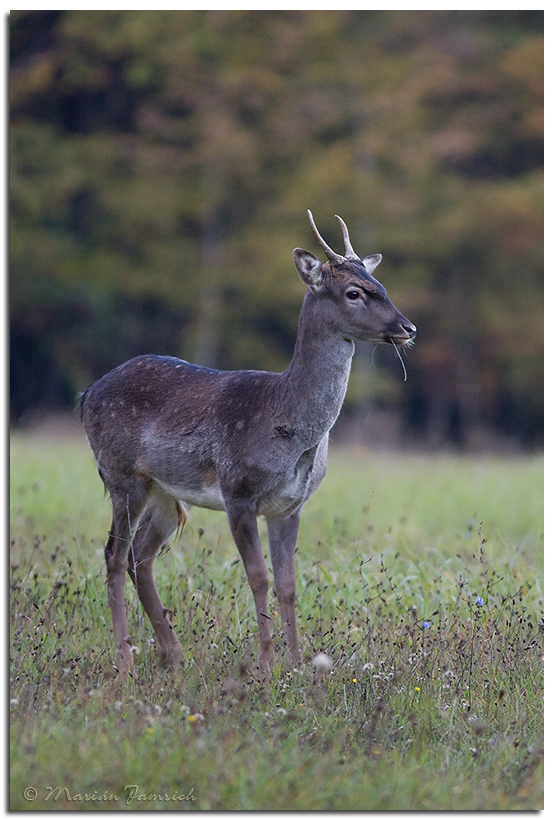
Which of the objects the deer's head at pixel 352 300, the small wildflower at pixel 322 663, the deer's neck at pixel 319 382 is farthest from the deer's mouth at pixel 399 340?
the small wildflower at pixel 322 663

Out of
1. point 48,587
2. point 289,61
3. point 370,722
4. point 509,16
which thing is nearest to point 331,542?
point 48,587

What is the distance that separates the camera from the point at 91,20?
1388 cm

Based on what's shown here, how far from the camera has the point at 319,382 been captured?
15.6ft

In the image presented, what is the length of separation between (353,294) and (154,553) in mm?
1902

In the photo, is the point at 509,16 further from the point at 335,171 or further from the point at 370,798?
the point at 370,798

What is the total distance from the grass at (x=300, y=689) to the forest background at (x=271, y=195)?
35.6 feet

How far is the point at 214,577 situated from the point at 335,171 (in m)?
13.7

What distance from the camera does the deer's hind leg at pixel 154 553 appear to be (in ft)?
16.6

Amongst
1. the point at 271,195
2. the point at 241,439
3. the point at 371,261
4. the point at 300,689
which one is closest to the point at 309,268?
the point at 371,261

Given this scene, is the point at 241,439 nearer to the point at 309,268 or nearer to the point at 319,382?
the point at 319,382

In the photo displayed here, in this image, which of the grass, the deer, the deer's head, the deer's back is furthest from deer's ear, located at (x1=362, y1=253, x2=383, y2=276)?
the grass

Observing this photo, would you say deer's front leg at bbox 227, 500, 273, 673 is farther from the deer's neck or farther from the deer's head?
the deer's head

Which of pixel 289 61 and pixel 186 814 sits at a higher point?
pixel 289 61

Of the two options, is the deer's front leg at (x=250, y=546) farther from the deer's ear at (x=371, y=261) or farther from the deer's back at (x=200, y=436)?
the deer's ear at (x=371, y=261)
